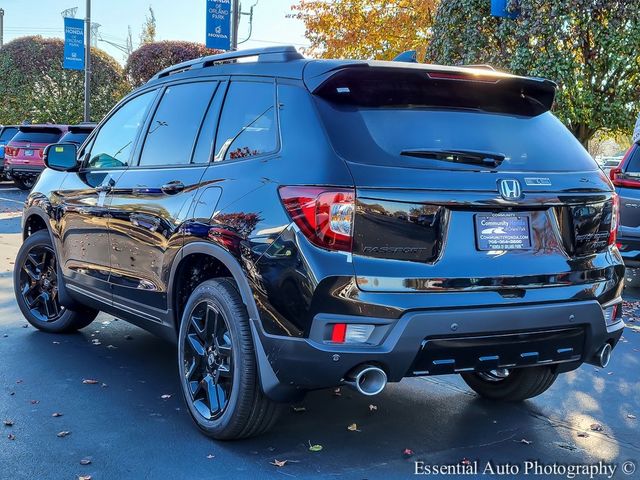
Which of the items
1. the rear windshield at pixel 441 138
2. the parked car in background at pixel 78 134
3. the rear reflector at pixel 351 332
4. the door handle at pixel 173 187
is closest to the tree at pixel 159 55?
the parked car in background at pixel 78 134

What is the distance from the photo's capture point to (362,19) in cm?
2391

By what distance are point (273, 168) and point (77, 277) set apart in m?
2.42

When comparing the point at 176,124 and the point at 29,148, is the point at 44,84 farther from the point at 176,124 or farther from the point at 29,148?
the point at 176,124

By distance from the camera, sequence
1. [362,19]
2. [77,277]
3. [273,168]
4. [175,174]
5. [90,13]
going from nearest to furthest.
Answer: [273,168] → [175,174] → [77,277] → [362,19] → [90,13]

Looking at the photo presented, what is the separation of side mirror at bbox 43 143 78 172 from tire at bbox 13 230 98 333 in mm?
664

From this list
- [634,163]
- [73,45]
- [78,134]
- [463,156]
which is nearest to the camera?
[463,156]

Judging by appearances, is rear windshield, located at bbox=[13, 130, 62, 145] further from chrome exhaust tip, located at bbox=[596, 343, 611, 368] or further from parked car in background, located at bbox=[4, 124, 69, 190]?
chrome exhaust tip, located at bbox=[596, 343, 611, 368]

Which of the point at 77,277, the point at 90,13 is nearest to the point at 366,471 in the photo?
the point at 77,277

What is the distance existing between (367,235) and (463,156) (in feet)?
2.10

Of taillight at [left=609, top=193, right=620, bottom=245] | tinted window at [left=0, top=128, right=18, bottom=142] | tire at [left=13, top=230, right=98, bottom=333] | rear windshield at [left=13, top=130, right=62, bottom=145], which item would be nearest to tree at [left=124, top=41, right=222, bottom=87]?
tinted window at [left=0, top=128, right=18, bottom=142]

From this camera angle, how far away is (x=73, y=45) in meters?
25.8

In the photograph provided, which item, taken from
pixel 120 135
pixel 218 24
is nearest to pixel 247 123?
pixel 120 135

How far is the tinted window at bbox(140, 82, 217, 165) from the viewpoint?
448cm

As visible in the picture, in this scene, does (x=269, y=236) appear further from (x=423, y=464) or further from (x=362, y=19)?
(x=362, y=19)
